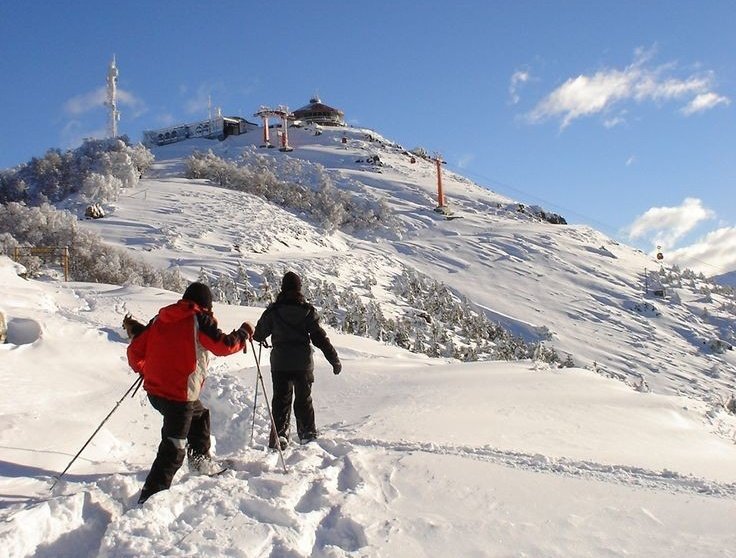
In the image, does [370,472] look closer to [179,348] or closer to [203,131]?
[179,348]

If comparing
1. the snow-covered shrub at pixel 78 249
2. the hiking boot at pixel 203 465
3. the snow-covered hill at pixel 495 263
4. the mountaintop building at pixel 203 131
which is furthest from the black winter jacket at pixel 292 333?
the mountaintop building at pixel 203 131

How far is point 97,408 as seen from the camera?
6.31 m

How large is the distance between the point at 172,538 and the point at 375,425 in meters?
3.14

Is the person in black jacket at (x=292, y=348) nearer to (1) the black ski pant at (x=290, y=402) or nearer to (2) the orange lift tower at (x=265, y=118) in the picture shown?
(1) the black ski pant at (x=290, y=402)

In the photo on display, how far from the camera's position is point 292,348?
228 inches

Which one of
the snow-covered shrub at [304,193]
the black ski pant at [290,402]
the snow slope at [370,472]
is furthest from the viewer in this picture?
the snow-covered shrub at [304,193]

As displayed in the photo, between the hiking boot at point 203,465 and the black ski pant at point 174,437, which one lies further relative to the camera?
the hiking boot at point 203,465

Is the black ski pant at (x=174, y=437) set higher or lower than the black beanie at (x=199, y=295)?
lower

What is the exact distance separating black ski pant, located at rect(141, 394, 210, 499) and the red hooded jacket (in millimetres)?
77

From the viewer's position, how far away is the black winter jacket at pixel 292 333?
5.75m

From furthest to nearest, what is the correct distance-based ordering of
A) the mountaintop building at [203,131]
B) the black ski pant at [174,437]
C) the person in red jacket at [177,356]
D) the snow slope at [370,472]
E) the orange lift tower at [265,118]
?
the mountaintop building at [203,131] < the orange lift tower at [265,118] < the person in red jacket at [177,356] < the black ski pant at [174,437] < the snow slope at [370,472]

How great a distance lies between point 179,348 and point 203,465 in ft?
3.02

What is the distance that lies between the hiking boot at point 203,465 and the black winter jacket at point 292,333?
1.35 m

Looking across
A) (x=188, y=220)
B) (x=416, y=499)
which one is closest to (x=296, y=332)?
(x=416, y=499)
